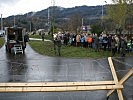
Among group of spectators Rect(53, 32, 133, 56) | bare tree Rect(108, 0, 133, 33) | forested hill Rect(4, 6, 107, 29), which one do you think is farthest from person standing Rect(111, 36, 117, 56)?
forested hill Rect(4, 6, 107, 29)

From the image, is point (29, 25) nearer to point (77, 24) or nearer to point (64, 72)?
point (77, 24)

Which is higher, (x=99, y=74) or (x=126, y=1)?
(x=126, y=1)

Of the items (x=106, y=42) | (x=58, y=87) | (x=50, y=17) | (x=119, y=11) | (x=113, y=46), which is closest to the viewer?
(x=58, y=87)

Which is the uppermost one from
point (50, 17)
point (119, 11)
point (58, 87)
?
point (119, 11)

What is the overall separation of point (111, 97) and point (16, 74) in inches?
256

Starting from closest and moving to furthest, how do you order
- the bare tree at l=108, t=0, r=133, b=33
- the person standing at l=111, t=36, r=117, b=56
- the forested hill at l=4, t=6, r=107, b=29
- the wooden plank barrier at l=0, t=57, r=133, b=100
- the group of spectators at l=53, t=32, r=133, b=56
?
the wooden plank barrier at l=0, t=57, r=133, b=100 → the person standing at l=111, t=36, r=117, b=56 → the group of spectators at l=53, t=32, r=133, b=56 → the bare tree at l=108, t=0, r=133, b=33 → the forested hill at l=4, t=6, r=107, b=29

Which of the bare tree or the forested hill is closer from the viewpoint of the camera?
the bare tree

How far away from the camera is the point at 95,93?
12281 millimetres

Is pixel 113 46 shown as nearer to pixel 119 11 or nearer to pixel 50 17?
pixel 119 11

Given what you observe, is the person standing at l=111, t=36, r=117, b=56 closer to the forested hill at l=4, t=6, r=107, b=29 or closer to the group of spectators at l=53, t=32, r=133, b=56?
the group of spectators at l=53, t=32, r=133, b=56

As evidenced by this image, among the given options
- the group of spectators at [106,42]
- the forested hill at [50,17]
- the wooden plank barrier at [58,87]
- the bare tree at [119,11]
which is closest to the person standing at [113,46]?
the group of spectators at [106,42]

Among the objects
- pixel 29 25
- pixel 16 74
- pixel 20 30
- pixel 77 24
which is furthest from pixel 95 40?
pixel 29 25

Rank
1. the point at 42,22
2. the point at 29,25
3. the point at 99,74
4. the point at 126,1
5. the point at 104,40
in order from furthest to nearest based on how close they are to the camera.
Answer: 1. the point at 42,22
2. the point at 29,25
3. the point at 126,1
4. the point at 104,40
5. the point at 99,74

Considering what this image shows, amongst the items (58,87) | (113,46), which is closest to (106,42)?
(113,46)
